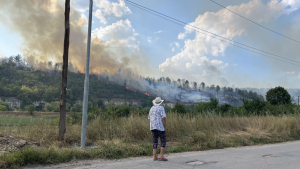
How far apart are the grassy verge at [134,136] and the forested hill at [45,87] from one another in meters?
81.2

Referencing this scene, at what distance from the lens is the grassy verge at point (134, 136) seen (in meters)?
5.80

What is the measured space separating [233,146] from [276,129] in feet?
19.2

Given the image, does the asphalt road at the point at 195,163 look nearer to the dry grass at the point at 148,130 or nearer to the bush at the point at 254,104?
the dry grass at the point at 148,130

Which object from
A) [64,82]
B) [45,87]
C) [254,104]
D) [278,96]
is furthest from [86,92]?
[45,87]

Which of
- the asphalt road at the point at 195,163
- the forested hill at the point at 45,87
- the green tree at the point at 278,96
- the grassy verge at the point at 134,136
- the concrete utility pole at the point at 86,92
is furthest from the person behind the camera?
the forested hill at the point at 45,87

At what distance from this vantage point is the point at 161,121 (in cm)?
598

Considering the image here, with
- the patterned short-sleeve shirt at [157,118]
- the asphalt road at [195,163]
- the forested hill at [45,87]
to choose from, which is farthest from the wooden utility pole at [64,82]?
the forested hill at [45,87]

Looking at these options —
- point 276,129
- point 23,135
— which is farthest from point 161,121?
point 276,129

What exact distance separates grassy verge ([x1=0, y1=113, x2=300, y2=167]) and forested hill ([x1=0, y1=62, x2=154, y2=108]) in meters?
81.2

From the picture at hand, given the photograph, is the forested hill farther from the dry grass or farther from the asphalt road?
→ the asphalt road

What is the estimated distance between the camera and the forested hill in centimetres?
10025

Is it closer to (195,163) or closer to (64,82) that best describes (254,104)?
(195,163)

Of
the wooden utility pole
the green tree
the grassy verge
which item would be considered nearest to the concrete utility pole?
the grassy verge

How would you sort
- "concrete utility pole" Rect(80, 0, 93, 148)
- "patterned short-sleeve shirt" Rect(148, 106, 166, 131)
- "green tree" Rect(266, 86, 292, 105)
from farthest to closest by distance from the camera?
"green tree" Rect(266, 86, 292, 105) < "concrete utility pole" Rect(80, 0, 93, 148) < "patterned short-sleeve shirt" Rect(148, 106, 166, 131)
